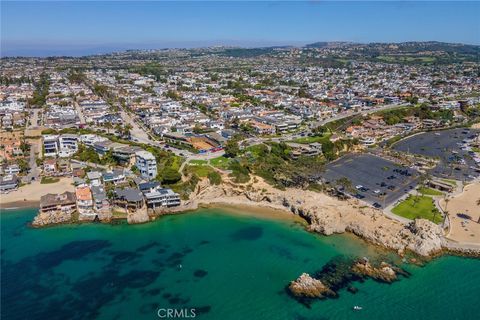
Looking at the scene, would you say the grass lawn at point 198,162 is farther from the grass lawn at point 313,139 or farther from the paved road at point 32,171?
the paved road at point 32,171

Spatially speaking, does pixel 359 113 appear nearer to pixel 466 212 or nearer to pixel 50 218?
pixel 466 212

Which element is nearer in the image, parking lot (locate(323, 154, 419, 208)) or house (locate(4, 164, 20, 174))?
parking lot (locate(323, 154, 419, 208))

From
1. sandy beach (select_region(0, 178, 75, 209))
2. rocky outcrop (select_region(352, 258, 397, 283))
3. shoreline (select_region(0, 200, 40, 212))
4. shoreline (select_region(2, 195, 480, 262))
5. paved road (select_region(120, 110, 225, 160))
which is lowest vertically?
rocky outcrop (select_region(352, 258, 397, 283))

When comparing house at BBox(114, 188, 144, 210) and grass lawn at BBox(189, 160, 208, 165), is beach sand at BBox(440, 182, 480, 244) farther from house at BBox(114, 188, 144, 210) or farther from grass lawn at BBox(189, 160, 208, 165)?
house at BBox(114, 188, 144, 210)

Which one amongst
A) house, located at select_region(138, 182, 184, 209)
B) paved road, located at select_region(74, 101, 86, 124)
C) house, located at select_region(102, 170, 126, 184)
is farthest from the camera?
paved road, located at select_region(74, 101, 86, 124)

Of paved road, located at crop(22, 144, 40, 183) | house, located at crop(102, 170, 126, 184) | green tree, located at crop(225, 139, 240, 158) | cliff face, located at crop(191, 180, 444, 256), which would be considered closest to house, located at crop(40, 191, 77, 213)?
house, located at crop(102, 170, 126, 184)
